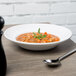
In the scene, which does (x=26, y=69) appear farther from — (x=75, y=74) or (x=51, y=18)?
(x=51, y=18)

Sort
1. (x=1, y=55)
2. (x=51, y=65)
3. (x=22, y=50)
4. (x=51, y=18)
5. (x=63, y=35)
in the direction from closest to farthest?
1. (x=1, y=55)
2. (x=51, y=65)
3. (x=22, y=50)
4. (x=63, y=35)
5. (x=51, y=18)

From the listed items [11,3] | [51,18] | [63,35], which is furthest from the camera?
[51,18]

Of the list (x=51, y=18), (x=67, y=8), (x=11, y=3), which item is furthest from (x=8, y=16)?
(x=67, y=8)

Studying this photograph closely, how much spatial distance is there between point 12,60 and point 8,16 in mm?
1145

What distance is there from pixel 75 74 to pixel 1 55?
0.27 meters

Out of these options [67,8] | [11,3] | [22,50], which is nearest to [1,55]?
[22,50]

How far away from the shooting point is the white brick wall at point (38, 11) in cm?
180

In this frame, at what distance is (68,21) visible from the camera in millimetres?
1971

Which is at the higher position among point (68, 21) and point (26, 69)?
point (26, 69)

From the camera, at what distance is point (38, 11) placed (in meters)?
1.87

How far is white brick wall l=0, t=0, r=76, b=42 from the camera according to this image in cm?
180

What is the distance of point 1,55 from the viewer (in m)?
0.59

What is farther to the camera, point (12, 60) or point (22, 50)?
point (22, 50)

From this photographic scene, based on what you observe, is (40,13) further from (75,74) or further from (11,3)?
(75,74)
